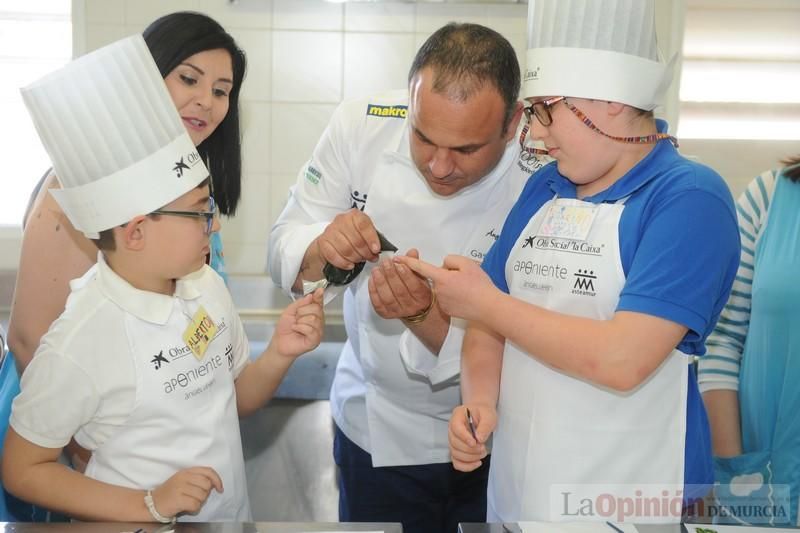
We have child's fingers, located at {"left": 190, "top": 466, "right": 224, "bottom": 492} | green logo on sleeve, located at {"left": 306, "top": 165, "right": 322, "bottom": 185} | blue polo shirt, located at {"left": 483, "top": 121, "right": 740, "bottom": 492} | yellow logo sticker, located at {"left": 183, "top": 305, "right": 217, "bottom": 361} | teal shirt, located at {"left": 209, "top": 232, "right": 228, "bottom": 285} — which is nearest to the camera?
blue polo shirt, located at {"left": 483, "top": 121, "right": 740, "bottom": 492}

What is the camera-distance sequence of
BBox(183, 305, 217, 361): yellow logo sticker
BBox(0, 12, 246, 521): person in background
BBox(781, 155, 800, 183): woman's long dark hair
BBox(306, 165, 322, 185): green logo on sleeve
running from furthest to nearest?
BBox(306, 165, 322, 185): green logo on sleeve
BBox(781, 155, 800, 183): woman's long dark hair
BBox(0, 12, 246, 521): person in background
BBox(183, 305, 217, 361): yellow logo sticker

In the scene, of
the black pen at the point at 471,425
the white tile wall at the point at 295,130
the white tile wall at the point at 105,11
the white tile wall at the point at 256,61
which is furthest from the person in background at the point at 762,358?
the white tile wall at the point at 105,11

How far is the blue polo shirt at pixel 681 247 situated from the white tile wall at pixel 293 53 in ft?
6.17

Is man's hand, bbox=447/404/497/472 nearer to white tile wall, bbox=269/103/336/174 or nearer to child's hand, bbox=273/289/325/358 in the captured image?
child's hand, bbox=273/289/325/358

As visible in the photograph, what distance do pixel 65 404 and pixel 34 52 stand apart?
2.31 metres

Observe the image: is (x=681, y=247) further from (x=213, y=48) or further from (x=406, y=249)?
(x=213, y=48)

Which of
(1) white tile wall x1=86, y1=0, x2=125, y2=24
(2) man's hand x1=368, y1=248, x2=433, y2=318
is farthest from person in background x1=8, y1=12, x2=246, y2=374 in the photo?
(1) white tile wall x1=86, y1=0, x2=125, y2=24

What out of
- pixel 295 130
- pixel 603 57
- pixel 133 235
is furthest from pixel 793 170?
pixel 295 130

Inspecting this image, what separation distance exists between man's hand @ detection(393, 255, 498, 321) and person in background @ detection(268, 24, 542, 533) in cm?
24

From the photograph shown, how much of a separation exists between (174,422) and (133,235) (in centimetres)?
31

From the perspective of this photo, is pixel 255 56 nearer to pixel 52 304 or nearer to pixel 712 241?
pixel 52 304

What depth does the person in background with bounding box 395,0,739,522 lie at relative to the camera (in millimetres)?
1053

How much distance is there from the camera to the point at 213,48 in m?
1.63

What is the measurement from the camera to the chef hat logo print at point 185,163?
124 cm
